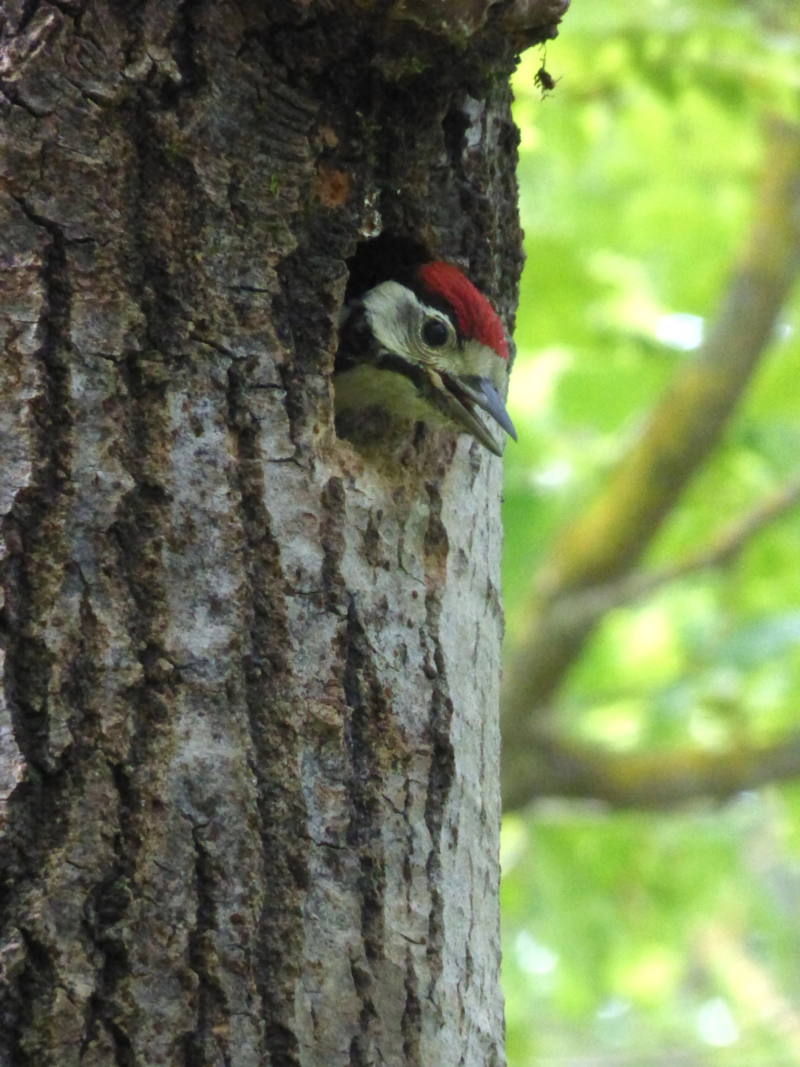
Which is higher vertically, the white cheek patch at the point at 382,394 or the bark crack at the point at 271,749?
the white cheek patch at the point at 382,394

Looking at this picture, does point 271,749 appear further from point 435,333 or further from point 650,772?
point 650,772

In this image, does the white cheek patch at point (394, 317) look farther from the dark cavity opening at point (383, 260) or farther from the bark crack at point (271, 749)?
the bark crack at point (271, 749)

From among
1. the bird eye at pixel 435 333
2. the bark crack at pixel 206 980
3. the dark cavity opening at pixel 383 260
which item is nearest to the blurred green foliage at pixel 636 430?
the dark cavity opening at pixel 383 260

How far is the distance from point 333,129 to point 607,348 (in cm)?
371

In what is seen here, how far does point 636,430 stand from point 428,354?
373 cm

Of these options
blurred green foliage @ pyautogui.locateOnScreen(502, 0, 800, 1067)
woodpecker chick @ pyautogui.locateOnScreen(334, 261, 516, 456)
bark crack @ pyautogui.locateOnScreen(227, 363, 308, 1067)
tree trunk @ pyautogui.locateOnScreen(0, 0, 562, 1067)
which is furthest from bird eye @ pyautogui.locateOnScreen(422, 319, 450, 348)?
blurred green foliage @ pyautogui.locateOnScreen(502, 0, 800, 1067)

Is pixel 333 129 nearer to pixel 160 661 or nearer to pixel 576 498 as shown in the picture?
pixel 160 661

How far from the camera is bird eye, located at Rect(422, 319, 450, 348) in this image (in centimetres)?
264

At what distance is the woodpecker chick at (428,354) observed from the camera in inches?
97.6

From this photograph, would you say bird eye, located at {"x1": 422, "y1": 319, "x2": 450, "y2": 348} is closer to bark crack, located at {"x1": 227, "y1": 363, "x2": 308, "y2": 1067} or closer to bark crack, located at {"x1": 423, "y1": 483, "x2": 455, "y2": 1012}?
bark crack, located at {"x1": 423, "y1": 483, "x2": 455, "y2": 1012}

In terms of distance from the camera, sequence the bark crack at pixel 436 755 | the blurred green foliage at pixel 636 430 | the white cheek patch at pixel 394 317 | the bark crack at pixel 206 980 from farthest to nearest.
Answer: the blurred green foliage at pixel 636 430 → the white cheek patch at pixel 394 317 → the bark crack at pixel 436 755 → the bark crack at pixel 206 980

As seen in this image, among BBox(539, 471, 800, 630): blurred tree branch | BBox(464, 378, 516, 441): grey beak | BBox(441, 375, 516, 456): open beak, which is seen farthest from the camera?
BBox(539, 471, 800, 630): blurred tree branch

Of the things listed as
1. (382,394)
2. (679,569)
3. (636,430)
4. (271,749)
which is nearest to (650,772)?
(679,569)

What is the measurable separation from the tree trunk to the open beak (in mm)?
297
